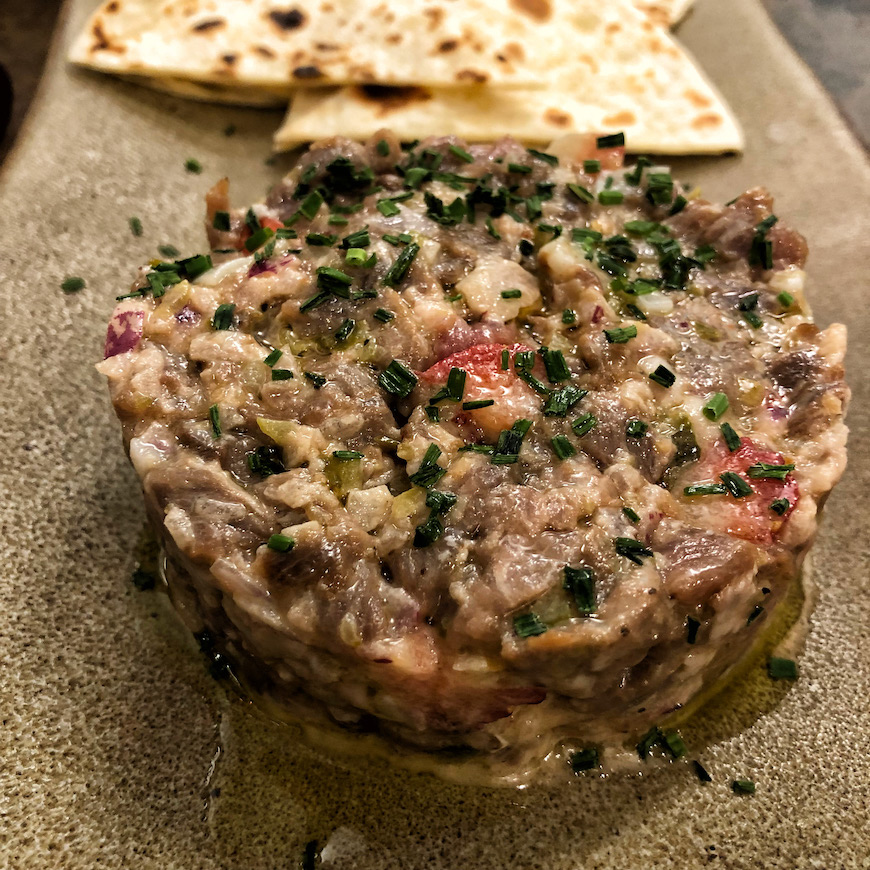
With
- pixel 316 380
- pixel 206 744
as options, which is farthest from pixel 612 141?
pixel 206 744

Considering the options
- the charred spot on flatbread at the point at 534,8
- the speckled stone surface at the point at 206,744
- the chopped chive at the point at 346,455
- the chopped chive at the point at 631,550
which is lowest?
the speckled stone surface at the point at 206,744

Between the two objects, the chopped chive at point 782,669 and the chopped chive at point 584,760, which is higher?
the chopped chive at point 782,669

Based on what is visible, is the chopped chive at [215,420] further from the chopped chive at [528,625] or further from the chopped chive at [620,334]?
the chopped chive at [620,334]

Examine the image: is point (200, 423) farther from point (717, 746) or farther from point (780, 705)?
point (780, 705)

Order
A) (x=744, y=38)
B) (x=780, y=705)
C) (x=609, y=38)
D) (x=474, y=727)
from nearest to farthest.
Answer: (x=474, y=727) < (x=780, y=705) < (x=609, y=38) < (x=744, y=38)

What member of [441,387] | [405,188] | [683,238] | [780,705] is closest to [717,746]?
[780,705]

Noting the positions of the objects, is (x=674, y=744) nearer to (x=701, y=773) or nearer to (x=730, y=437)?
(x=701, y=773)

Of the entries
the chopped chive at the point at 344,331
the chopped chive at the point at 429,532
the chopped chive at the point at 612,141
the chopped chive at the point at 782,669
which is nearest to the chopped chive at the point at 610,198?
the chopped chive at the point at 612,141

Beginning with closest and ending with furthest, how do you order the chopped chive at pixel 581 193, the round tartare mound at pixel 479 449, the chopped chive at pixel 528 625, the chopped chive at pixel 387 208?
the chopped chive at pixel 528 625 → the round tartare mound at pixel 479 449 → the chopped chive at pixel 387 208 → the chopped chive at pixel 581 193
